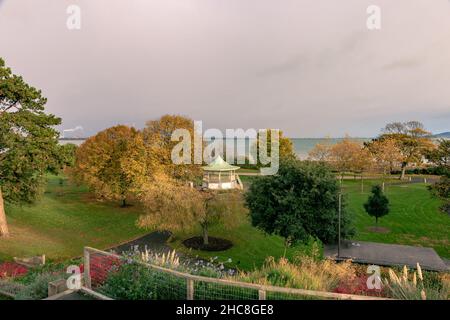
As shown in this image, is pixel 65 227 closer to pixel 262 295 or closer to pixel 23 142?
pixel 23 142

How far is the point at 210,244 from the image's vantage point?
22422 millimetres

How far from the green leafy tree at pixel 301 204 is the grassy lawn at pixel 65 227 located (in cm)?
1182

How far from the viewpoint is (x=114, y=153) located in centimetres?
3384

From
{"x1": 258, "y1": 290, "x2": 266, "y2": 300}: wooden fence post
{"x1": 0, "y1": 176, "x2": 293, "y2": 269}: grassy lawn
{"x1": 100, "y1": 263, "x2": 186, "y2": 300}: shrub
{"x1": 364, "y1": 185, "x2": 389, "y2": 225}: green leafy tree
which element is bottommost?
{"x1": 0, "y1": 176, "x2": 293, "y2": 269}: grassy lawn

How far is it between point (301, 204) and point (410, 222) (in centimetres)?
1551

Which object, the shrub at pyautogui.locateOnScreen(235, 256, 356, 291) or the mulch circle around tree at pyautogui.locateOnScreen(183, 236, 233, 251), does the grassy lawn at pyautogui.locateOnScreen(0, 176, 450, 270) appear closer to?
the mulch circle around tree at pyautogui.locateOnScreen(183, 236, 233, 251)

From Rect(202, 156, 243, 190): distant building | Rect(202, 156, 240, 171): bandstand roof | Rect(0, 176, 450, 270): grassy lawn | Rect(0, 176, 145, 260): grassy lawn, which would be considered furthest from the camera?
Rect(202, 156, 240, 171): bandstand roof

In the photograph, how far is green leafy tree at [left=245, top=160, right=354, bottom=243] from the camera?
17219mm

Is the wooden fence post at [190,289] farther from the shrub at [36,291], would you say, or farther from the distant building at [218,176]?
the distant building at [218,176]

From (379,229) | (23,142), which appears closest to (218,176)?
(379,229)

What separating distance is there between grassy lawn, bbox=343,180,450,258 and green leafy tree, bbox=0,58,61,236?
2152 centimetres

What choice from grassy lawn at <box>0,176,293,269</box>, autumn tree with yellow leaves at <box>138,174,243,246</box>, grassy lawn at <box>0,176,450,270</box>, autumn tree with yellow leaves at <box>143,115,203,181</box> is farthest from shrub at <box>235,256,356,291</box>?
autumn tree with yellow leaves at <box>143,115,203,181</box>
